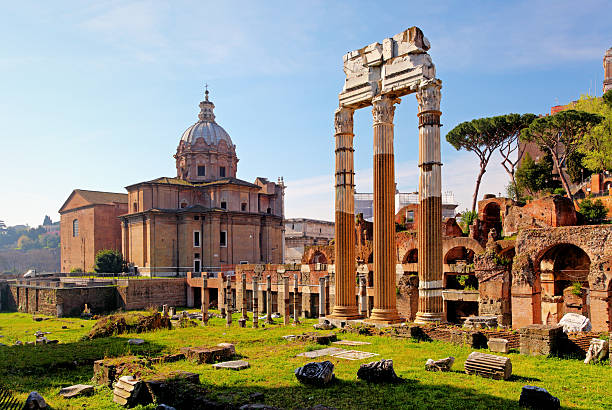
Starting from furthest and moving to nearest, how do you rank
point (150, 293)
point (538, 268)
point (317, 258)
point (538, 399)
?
point (150, 293) < point (317, 258) < point (538, 268) < point (538, 399)

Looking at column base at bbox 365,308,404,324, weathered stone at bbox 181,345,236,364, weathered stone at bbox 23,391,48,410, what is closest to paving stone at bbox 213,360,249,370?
weathered stone at bbox 181,345,236,364

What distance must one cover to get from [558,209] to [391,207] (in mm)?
14235

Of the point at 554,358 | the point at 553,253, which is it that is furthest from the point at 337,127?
the point at 553,253

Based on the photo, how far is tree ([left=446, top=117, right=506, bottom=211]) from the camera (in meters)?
37.1

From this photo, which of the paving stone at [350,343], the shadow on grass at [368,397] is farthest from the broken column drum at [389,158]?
the shadow on grass at [368,397]

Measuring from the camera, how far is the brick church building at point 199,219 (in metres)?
44.6

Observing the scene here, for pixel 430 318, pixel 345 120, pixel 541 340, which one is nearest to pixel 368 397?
pixel 541 340

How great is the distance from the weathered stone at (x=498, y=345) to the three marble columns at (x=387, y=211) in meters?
2.30

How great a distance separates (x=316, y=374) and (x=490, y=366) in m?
2.96

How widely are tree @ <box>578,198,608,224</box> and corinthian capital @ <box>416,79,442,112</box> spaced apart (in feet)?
59.9

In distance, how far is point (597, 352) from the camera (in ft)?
32.6

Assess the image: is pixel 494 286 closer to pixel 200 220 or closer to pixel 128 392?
pixel 128 392

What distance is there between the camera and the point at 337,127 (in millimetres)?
16391

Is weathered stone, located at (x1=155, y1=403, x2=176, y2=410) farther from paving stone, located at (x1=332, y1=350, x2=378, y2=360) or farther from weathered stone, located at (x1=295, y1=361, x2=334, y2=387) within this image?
paving stone, located at (x1=332, y1=350, x2=378, y2=360)
